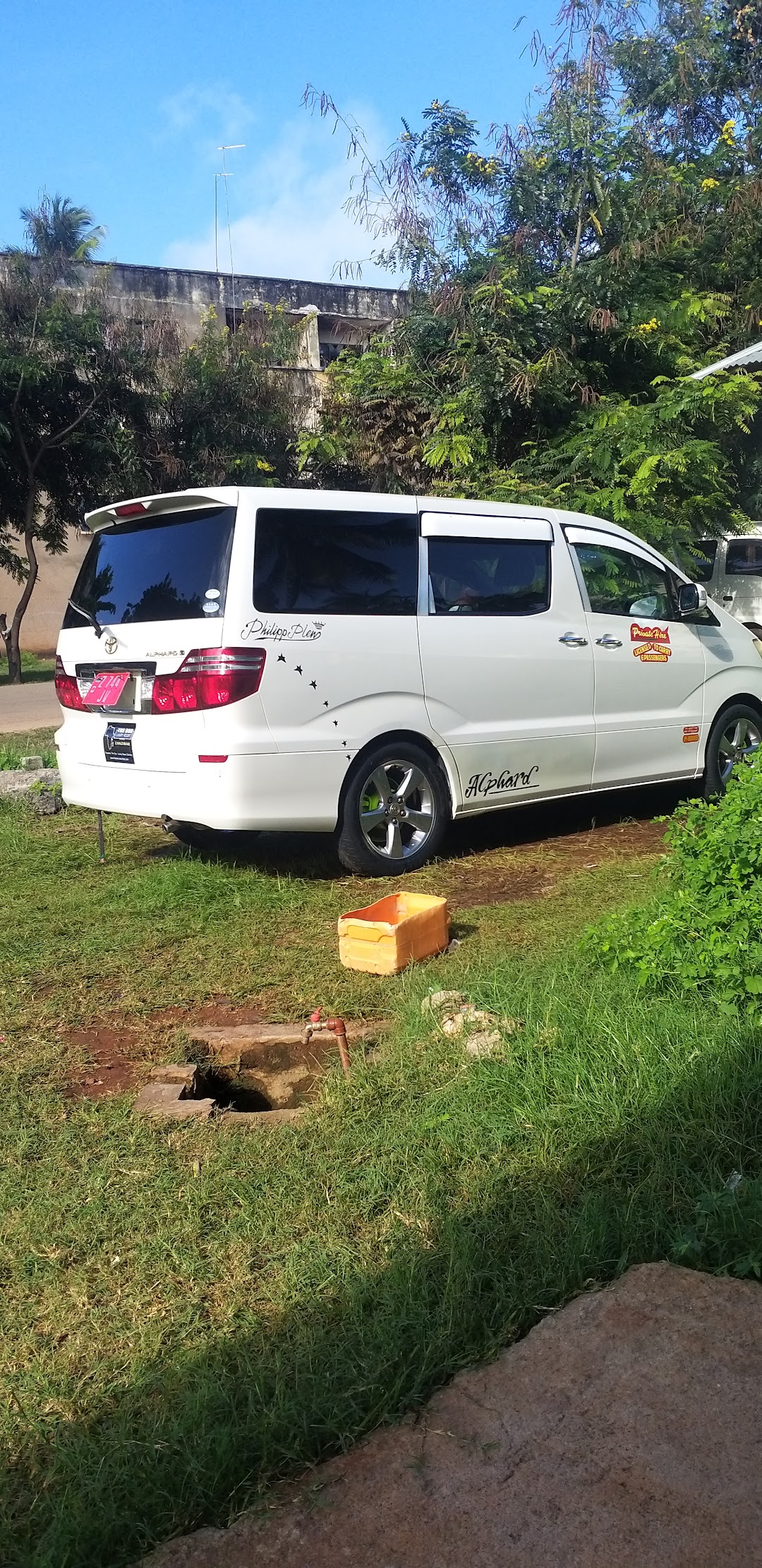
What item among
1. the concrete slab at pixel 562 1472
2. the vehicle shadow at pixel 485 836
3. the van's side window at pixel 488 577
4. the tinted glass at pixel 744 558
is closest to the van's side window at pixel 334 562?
the van's side window at pixel 488 577

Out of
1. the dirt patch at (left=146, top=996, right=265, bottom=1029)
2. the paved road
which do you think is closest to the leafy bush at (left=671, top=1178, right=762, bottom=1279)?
the dirt patch at (left=146, top=996, right=265, bottom=1029)

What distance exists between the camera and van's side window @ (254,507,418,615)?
584 cm

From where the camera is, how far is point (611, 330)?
13.5 meters

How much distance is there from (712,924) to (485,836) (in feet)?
11.7

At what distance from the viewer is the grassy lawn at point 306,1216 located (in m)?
2.16

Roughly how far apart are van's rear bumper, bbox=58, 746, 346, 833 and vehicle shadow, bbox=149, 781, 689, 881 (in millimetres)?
505

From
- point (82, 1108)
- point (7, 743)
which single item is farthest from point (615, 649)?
point (7, 743)

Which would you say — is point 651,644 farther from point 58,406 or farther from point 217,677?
point 58,406

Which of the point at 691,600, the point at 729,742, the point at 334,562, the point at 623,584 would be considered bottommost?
the point at 729,742

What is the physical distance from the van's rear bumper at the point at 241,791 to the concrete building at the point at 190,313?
1916cm

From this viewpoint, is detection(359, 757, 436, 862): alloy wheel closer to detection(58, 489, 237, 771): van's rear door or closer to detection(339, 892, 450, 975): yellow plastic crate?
detection(58, 489, 237, 771): van's rear door

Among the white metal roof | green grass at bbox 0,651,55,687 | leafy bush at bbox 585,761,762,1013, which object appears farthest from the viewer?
green grass at bbox 0,651,55,687

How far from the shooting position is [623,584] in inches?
295

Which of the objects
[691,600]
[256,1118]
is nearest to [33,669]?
[691,600]
